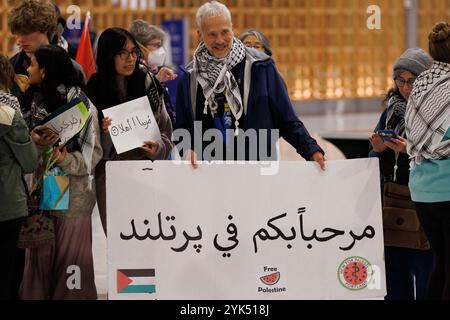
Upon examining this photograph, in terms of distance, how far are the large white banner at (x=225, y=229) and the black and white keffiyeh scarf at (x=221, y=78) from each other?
1.06 ft

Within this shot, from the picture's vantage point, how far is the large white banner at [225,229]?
4859mm

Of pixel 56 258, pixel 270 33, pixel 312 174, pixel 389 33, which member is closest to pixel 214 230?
pixel 312 174

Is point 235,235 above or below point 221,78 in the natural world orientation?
below

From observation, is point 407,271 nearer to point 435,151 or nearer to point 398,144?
point 398,144

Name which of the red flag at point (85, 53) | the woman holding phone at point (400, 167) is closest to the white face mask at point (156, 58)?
the red flag at point (85, 53)

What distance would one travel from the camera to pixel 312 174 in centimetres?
488

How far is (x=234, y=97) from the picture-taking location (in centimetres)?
493

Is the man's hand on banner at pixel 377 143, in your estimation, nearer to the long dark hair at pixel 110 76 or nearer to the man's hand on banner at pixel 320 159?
the man's hand on banner at pixel 320 159

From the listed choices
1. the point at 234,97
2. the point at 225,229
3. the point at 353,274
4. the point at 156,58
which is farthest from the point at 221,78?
the point at 156,58

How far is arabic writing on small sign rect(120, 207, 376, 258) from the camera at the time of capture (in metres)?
4.86

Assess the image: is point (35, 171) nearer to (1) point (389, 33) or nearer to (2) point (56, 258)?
Result: (2) point (56, 258)

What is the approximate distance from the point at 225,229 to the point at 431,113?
117cm

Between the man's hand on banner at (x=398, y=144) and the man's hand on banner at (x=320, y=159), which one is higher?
the man's hand on banner at (x=398, y=144)

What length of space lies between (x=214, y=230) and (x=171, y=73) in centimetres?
151
